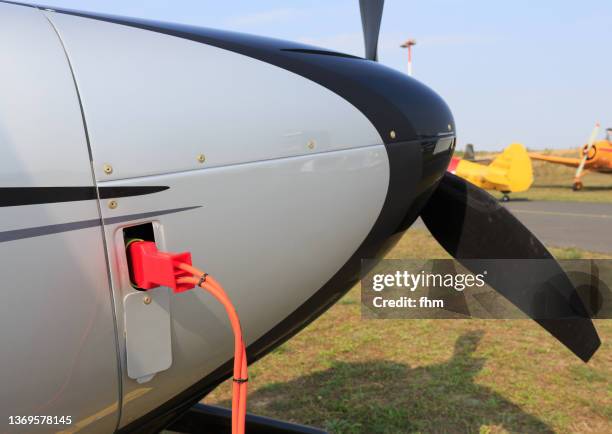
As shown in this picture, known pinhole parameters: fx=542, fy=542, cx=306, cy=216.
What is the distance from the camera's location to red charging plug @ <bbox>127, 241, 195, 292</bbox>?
1603 millimetres

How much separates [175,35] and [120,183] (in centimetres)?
68

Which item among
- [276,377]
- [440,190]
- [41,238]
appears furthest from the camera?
[276,377]

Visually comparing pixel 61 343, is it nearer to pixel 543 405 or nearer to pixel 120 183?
pixel 120 183

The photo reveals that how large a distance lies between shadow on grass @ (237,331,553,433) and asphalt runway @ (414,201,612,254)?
758 centimetres

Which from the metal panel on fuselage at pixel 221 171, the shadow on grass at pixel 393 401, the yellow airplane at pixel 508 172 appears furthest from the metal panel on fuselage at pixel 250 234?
the yellow airplane at pixel 508 172

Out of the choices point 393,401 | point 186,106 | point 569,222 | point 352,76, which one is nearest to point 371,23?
point 352,76

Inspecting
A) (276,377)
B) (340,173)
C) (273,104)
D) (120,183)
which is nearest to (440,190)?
(340,173)

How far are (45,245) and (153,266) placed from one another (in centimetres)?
30

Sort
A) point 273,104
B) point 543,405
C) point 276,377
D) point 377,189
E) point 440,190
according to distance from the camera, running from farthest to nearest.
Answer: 1. point 276,377
2. point 543,405
3. point 440,190
4. point 377,189
5. point 273,104

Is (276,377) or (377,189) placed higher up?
(377,189)

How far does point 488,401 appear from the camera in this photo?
4.28 meters

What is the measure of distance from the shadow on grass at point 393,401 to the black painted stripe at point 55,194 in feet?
9.43

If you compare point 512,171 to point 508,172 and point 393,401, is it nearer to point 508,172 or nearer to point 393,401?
point 508,172

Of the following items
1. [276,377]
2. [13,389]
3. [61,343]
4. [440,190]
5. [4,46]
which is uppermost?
[4,46]
